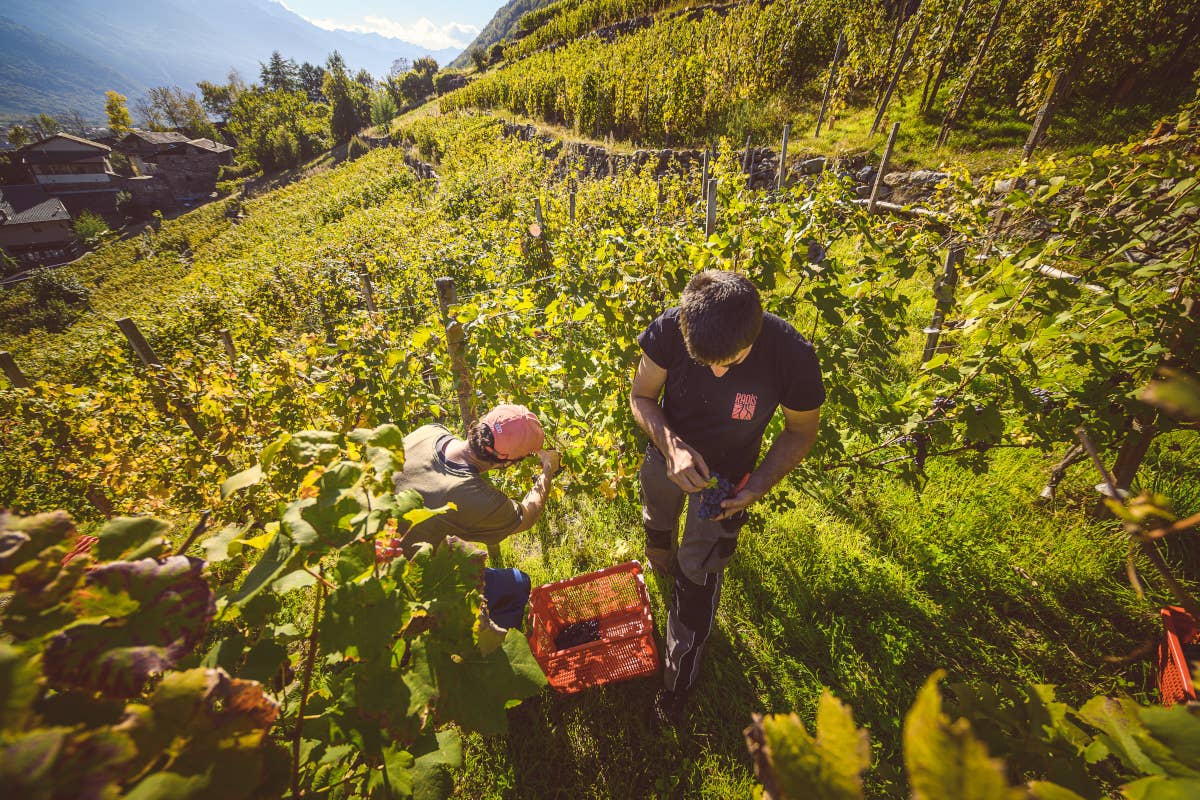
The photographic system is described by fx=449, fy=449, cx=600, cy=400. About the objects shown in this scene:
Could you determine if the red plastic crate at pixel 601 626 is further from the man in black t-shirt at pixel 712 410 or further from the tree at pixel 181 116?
the tree at pixel 181 116

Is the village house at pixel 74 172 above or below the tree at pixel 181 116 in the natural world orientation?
below

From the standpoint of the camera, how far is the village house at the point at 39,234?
41656 mm

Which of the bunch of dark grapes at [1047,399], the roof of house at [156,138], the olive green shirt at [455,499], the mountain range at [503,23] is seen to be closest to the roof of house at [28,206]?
the roof of house at [156,138]

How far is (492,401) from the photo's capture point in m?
3.28

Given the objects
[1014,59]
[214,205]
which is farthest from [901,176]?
[214,205]

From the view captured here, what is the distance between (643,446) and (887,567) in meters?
1.69

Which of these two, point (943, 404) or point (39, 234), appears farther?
point (39, 234)

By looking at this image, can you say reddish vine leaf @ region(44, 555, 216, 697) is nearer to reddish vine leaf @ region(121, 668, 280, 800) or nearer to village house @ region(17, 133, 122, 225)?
reddish vine leaf @ region(121, 668, 280, 800)

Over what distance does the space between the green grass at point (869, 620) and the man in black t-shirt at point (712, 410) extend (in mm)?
303

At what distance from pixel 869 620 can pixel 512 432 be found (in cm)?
228

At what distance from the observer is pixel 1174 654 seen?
180cm

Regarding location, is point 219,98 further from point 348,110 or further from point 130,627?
point 130,627

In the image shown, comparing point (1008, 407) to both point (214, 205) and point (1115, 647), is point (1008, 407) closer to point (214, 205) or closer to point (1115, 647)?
point (1115, 647)

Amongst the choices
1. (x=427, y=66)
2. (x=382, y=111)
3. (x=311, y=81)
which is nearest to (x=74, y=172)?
(x=311, y=81)
